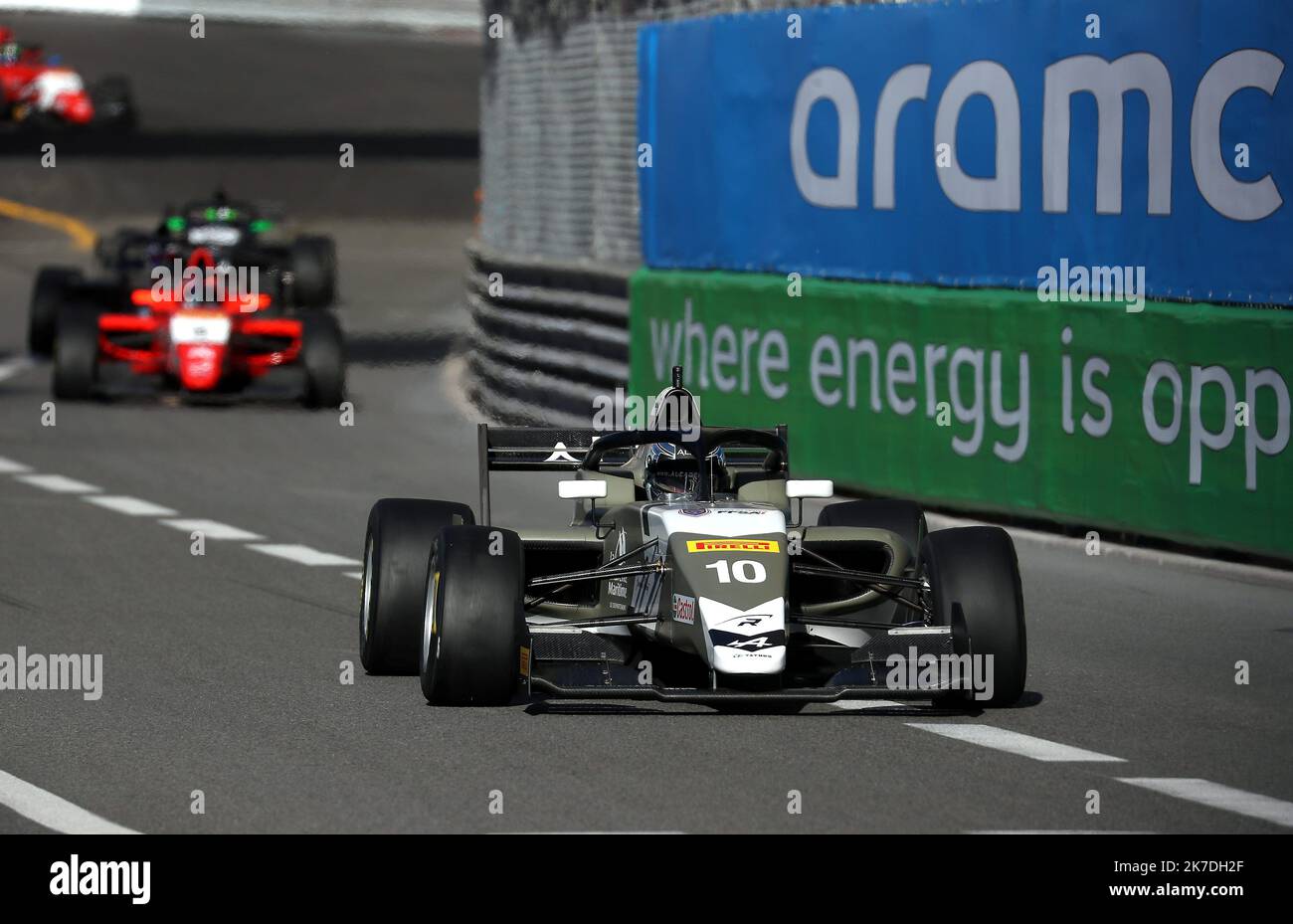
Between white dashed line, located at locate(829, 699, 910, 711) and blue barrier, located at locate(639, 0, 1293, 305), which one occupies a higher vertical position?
blue barrier, located at locate(639, 0, 1293, 305)

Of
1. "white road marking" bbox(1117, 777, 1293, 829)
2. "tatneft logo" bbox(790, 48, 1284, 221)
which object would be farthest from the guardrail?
"white road marking" bbox(1117, 777, 1293, 829)

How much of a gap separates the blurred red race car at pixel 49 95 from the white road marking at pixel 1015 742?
43388 millimetres

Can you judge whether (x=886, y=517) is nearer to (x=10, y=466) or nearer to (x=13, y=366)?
(x=10, y=466)

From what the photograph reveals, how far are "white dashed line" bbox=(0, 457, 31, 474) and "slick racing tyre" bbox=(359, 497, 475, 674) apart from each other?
26.7 ft

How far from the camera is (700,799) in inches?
323

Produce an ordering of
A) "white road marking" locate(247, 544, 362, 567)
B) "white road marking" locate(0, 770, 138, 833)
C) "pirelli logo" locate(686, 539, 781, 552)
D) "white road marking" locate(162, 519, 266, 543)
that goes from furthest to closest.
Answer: "white road marking" locate(162, 519, 266, 543) < "white road marking" locate(247, 544, 362, 567) < "pirelli logo" locate(686, 539, 781, 552) < "white road marking" locate(0, 770, 138, 833)

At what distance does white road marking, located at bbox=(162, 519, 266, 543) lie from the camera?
14844 millimetres

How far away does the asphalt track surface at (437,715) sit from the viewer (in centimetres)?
812

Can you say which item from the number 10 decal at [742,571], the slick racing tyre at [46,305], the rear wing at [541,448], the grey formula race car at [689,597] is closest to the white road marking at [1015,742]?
the grey formula race car at [689,597]

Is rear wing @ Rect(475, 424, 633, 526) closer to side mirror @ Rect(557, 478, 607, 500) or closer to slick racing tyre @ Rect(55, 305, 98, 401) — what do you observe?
side mirror @ Rect(557, 478, 607, 500)
